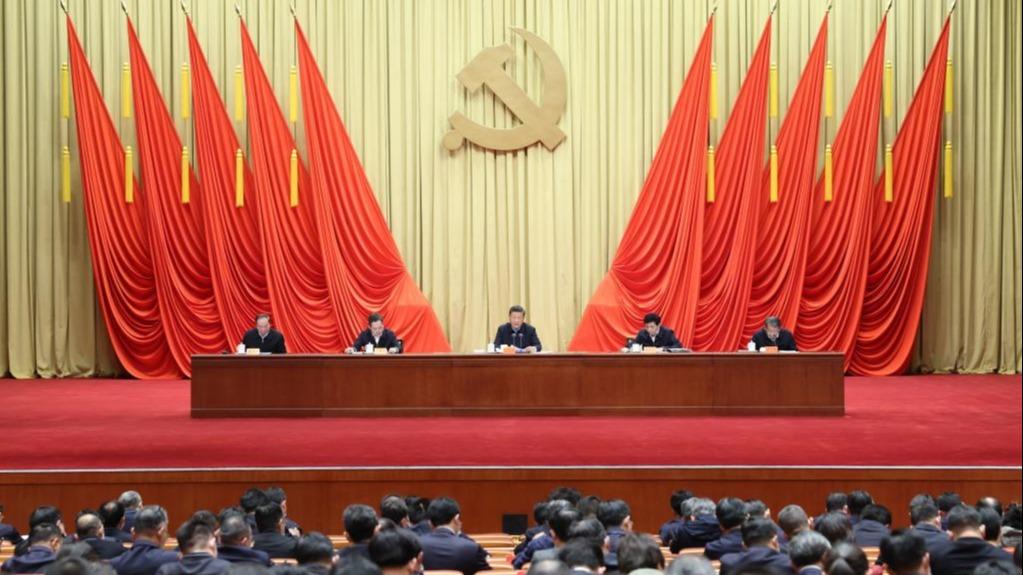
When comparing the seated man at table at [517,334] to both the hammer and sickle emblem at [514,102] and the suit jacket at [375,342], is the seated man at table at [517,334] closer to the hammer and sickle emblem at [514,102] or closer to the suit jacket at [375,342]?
the suit jacket at [375,342]

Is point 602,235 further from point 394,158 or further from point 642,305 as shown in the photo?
point 394,158

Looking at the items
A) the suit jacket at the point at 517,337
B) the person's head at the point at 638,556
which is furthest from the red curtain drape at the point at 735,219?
the person's head at the point at 638,556

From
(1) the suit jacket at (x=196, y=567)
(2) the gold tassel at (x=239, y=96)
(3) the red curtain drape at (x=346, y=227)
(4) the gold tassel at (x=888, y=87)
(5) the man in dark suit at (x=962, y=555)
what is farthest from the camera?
(3) the red curtain drape at (x=346, y=227)

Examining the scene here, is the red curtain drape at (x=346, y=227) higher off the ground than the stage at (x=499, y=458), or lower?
higher

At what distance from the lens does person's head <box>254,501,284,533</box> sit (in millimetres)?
4859

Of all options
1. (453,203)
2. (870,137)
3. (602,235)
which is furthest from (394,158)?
(870,137)

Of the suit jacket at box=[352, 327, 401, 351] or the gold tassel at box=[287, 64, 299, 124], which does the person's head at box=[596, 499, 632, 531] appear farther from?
the gold tassel at box=[287, 64, 299, 124]

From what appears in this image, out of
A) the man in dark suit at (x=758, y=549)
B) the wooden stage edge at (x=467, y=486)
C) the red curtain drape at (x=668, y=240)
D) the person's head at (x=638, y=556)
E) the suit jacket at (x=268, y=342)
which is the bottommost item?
the wooden stage edge at (x=467, y=486)

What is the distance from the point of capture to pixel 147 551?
4.35 meters

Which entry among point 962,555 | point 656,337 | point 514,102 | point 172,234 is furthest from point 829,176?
point 962,555

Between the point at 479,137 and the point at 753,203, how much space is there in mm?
2645

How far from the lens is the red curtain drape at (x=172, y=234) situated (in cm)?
1242

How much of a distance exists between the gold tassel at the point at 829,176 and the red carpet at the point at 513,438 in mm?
2443

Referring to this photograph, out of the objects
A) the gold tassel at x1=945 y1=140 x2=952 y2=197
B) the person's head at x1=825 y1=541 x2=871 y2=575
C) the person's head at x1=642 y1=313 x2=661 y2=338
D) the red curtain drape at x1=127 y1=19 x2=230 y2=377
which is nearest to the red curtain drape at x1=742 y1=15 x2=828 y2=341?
the gold tassel at x1=945 y1=140 x2=952 y2=197
